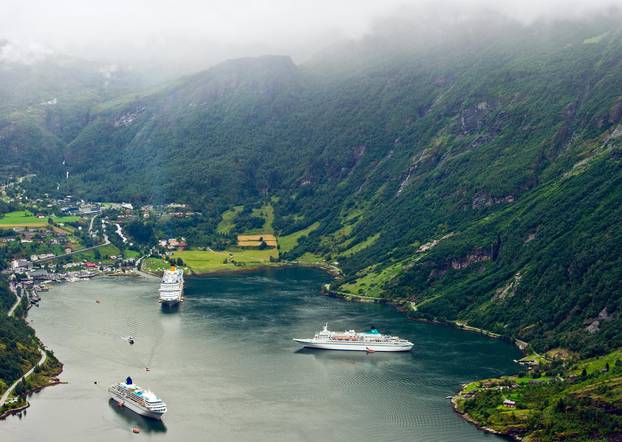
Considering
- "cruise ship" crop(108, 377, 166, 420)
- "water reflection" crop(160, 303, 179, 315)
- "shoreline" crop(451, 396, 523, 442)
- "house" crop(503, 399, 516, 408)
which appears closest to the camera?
"shoreline" crop(451, 396, 523, 442)

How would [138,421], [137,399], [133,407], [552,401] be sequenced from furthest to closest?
[133,407]
[552,401]
[137,399]
[138,421]

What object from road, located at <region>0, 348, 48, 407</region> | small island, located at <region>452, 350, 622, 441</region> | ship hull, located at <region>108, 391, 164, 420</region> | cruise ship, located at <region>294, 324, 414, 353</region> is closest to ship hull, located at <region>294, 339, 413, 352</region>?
cruise ship, located at <region>294, 324, 414, 353</region>

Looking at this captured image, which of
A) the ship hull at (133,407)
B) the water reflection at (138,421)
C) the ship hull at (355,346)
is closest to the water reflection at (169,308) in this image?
the ship hull at (355,346)

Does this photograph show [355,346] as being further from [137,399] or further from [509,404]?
[137,399]

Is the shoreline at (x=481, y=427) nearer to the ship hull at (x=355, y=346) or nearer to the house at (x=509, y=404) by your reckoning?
the house at (x=509, y=404)

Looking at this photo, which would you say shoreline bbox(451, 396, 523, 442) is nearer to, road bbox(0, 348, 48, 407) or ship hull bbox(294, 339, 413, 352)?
ship hull bbox(294, 339, 413, 352)

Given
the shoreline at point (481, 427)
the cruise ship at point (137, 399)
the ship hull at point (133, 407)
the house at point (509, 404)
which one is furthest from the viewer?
the house at point (509, 404)

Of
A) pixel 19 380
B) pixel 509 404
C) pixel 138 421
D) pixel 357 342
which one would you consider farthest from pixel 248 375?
pixel 509 404
